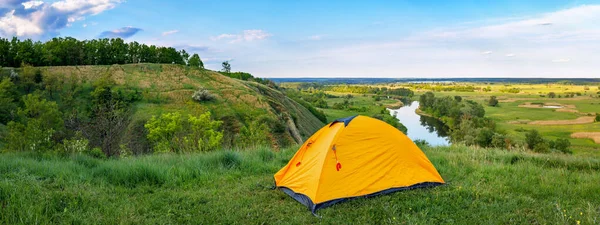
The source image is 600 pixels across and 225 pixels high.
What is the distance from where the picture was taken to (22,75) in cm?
4912

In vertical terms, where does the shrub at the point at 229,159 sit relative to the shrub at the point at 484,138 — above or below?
above

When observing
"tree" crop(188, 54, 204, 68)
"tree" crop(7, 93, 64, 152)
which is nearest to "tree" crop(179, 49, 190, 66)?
"tree" crop(188, 54, 204, 68)

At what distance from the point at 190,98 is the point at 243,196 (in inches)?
1777

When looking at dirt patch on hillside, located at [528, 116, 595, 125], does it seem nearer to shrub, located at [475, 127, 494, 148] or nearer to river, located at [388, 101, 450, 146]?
river, located at [388, 101, 450, 146]

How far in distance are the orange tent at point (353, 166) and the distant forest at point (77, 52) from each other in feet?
209

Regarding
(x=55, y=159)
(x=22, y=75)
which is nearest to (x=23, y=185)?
(x=55, y=159)

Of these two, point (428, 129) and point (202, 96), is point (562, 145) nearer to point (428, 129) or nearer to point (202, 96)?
point (428, 129)

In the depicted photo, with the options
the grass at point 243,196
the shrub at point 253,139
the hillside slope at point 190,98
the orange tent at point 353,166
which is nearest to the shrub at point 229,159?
the grass at point 243,196

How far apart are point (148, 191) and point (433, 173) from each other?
6301mm

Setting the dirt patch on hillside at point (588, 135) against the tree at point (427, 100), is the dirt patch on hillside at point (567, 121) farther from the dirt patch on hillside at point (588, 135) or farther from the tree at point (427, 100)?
the tree at point (427, 100)

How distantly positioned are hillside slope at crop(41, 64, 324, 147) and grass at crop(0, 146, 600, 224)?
3008 centimetres

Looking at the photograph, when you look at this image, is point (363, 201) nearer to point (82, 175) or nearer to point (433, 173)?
point (433, 173)

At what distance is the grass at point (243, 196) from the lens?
211 inches

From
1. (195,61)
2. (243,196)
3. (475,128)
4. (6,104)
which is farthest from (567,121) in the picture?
(6,104)
